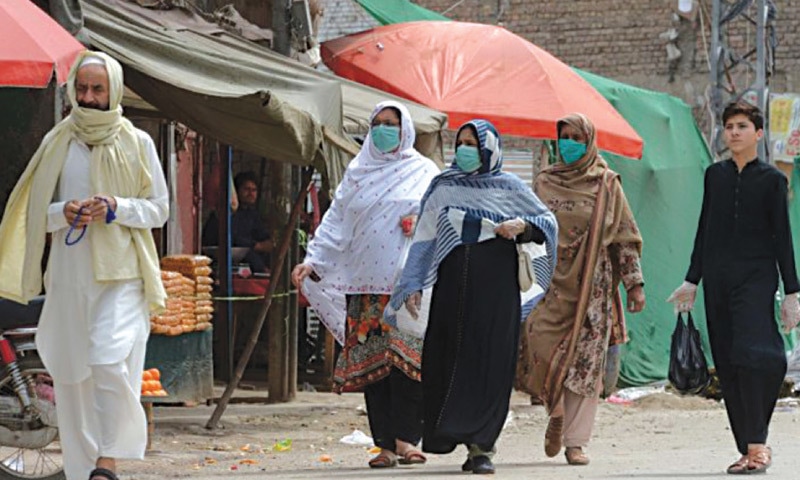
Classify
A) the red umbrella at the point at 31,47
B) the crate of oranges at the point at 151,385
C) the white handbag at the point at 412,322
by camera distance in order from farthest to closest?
the crate of oranges at the point at 151,385
the white handbag at the point at 412,322
the red umbrella at the point at 31,47

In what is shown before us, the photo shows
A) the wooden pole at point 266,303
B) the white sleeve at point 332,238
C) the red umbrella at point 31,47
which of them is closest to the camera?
the red umbrella at point 31,47

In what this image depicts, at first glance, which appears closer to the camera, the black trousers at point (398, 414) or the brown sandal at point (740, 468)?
the brown sandal at point (740, 468)

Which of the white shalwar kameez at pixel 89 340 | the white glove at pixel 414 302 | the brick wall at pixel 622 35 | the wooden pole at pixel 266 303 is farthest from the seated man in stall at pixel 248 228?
the brick wall at pixel 622 35

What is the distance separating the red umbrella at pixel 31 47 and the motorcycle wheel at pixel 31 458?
1.22 metres

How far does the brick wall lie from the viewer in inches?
925

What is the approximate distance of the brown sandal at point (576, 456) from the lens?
871cm

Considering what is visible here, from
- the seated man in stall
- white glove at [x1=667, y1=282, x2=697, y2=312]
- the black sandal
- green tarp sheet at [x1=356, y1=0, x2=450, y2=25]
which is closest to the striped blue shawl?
white glove at [x1=667, y1=282, x2=697, y2=312]

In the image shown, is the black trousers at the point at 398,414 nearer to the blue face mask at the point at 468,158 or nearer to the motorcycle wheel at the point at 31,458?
the blue face mask at the point at 468,158

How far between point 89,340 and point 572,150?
305 cm

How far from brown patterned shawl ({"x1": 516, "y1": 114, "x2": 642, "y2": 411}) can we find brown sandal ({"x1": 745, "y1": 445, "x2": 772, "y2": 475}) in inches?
47.6

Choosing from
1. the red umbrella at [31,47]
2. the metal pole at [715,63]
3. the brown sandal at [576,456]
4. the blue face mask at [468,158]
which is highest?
the metal pole at [715,63]

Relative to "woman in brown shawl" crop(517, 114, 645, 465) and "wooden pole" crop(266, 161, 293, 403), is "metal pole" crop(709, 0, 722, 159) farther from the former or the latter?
"woman in brown shawl" crop(517, 114, 645, 465)

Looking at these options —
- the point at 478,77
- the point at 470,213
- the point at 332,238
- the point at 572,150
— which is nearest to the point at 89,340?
the point at 470,213

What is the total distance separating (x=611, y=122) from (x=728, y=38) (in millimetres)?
10436
